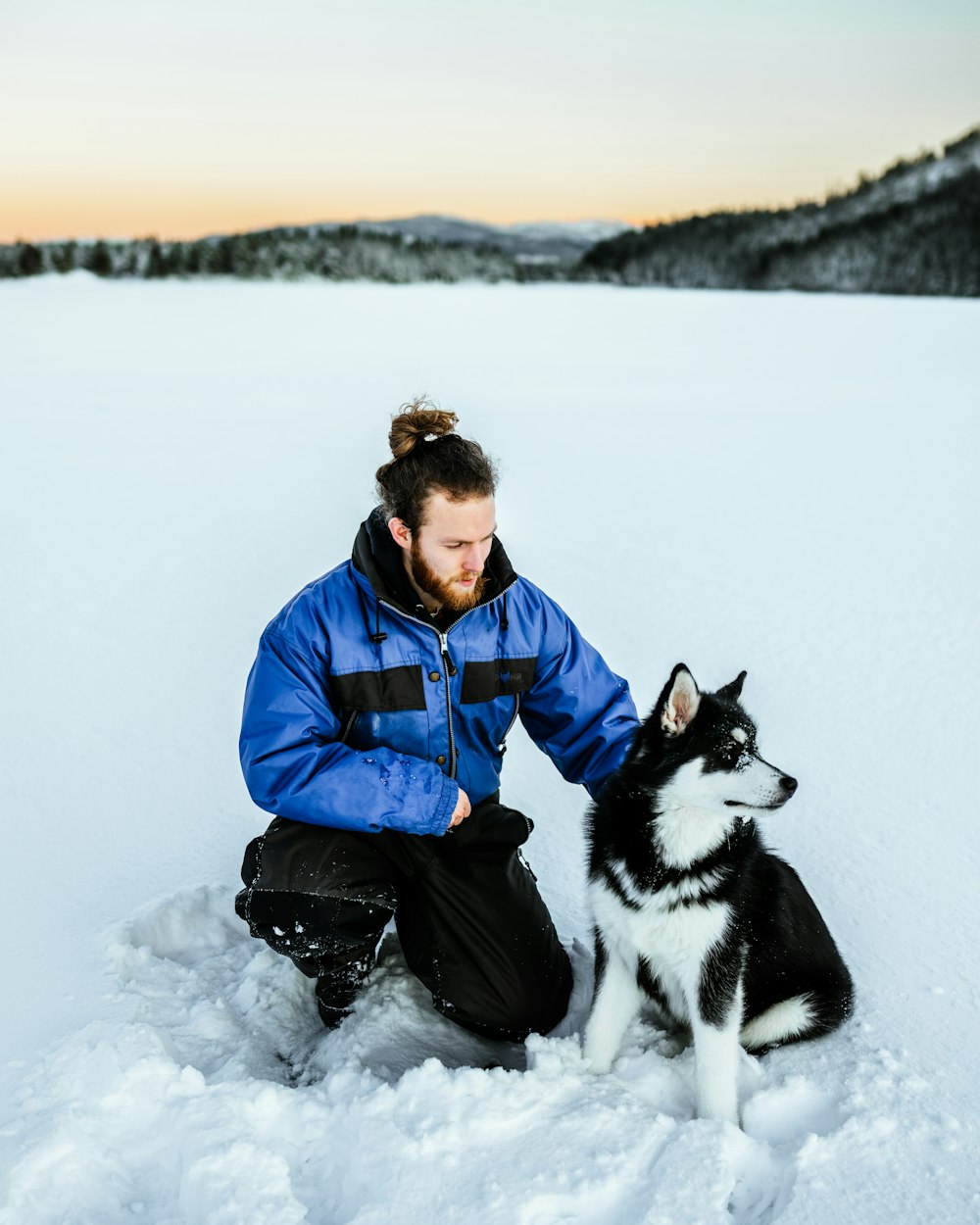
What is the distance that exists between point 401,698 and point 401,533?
16.3 inches

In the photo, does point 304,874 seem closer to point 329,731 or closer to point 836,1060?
point 329,731

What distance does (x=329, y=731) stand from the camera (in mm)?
2252

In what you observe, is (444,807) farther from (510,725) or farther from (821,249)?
(821,249)

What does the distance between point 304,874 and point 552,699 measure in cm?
79

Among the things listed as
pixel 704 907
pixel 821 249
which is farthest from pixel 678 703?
pixel 821 249

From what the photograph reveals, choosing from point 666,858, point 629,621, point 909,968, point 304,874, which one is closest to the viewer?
point 666,858

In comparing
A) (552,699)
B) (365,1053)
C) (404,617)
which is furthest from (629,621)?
(365,1053)

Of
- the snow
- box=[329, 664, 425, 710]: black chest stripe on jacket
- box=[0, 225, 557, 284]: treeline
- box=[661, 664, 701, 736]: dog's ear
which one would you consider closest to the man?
box=[329, 664, 425, 710]: black chest stripe on jacket

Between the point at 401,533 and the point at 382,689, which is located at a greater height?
the point at 401,533

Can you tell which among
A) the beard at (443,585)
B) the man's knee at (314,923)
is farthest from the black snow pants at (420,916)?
the beard at (443,585)

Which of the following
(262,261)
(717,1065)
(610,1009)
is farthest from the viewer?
(262,261)

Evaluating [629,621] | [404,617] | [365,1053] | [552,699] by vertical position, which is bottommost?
[365,1053]

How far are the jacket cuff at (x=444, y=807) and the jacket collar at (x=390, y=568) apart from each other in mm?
425

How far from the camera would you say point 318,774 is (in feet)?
7.07
